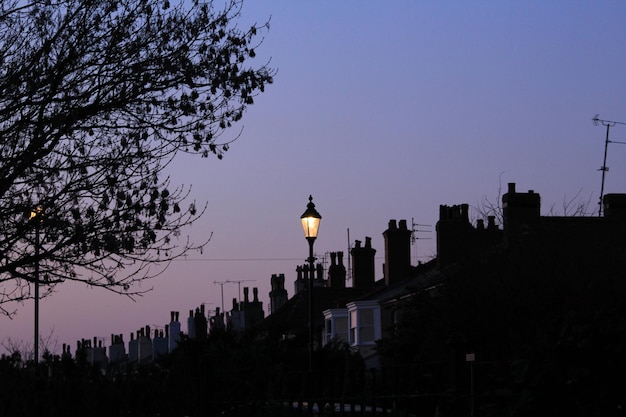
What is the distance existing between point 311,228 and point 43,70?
11.4 metres

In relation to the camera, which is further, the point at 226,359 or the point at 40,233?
the point at 40,233

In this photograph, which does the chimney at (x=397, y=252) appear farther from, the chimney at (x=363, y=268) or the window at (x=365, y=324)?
the chimney at (x=363, y=268)

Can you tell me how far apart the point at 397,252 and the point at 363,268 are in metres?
9.26

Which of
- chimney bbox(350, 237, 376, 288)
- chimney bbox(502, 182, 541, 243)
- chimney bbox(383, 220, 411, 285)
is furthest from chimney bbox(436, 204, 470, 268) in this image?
chimney bbox(350, 237, 376, 288)

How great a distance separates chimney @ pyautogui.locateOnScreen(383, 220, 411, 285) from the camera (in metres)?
51.8

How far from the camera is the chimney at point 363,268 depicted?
201ft

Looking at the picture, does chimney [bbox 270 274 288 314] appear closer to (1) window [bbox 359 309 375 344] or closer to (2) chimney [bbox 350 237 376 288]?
(2) chimney [bbox 350 237 376 288]

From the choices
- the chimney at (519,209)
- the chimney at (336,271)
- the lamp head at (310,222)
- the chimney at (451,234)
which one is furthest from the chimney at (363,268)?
the lamp head at (310,222)

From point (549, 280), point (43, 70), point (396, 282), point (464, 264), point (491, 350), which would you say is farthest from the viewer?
point (396, 282)

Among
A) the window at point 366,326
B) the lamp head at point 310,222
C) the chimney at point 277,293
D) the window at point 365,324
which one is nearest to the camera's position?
the lamp head at point 310,222

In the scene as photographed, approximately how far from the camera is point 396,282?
52812 mm

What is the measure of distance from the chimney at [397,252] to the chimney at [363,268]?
6.90 metres

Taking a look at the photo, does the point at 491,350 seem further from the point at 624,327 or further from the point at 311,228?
the point at 624,327

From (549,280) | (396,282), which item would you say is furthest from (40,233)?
(396,282)
